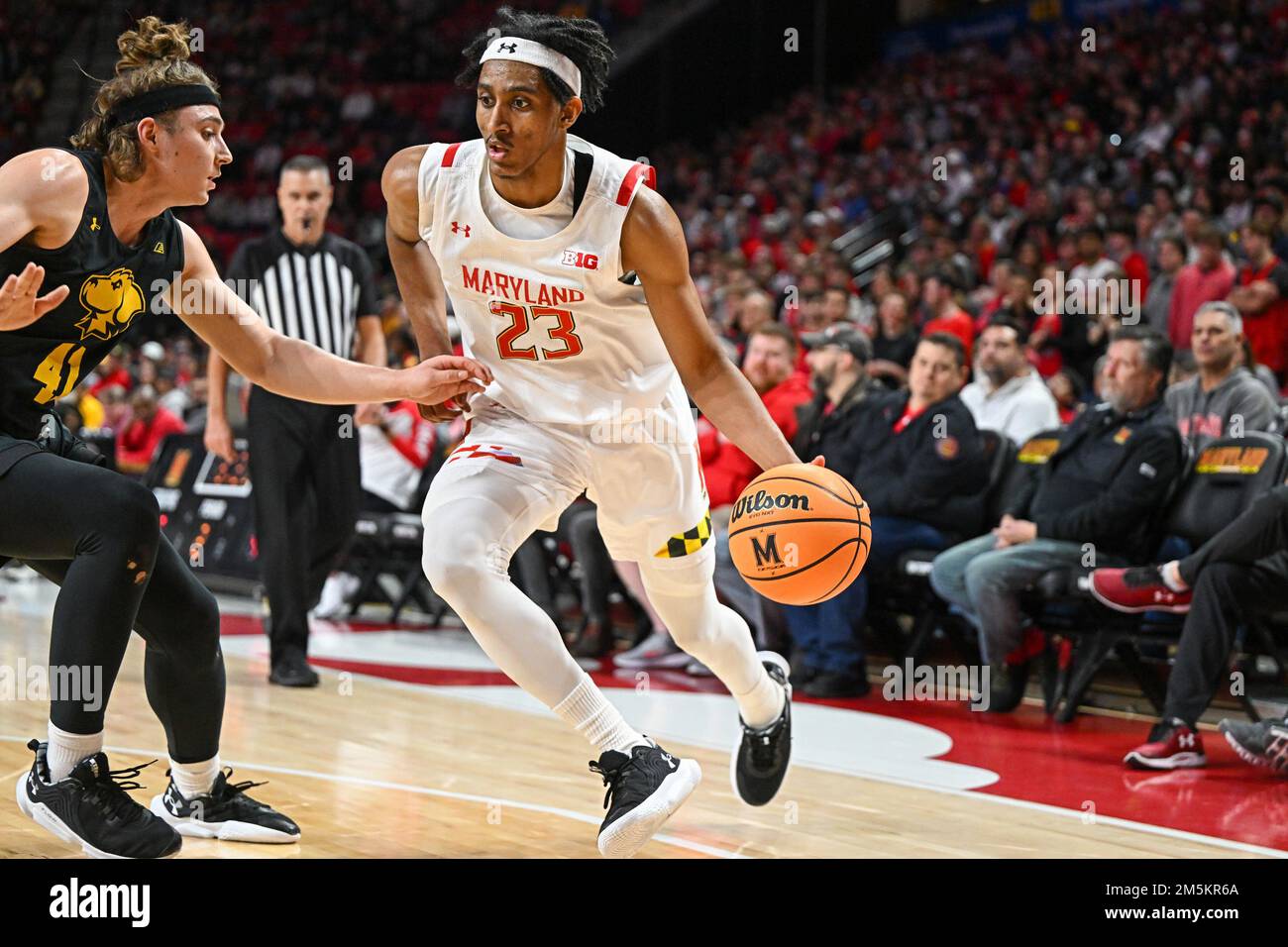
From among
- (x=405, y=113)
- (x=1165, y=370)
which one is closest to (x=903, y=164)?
(x=405, y=113)

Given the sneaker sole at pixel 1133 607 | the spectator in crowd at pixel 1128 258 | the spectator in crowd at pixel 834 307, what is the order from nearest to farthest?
the sneaker sole at pixel 1133 607 < the spectator in crowd at pixel 834 307 < the spectator in crowd at pixel 1128 258

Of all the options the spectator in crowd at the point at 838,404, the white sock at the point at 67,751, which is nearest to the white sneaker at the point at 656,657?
the spectator in crowd at the point at 838,404

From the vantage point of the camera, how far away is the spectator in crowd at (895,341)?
966 cm

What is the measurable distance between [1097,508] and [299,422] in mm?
3269

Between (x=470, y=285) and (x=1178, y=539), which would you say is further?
(x=1178, y=539)

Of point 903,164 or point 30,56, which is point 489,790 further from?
point 30,56

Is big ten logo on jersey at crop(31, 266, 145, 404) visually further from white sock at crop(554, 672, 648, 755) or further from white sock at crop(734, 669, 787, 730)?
white sock at crop(734, 669, 787, 730)

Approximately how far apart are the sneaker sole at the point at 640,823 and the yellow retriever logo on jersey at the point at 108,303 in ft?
5.12

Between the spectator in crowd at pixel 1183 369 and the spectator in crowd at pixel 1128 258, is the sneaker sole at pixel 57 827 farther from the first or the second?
the spectator in crowd at pixel 1128 258

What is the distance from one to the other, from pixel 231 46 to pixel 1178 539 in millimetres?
18877

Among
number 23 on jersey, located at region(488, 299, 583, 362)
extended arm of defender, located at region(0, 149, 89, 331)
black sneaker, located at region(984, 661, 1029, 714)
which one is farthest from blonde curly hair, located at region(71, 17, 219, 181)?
black sneaker, located at region(984, 661, 1029, 714)

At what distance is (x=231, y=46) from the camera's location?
72.0ft

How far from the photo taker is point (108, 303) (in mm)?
3305

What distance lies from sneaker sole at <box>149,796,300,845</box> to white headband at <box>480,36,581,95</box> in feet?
6.22
